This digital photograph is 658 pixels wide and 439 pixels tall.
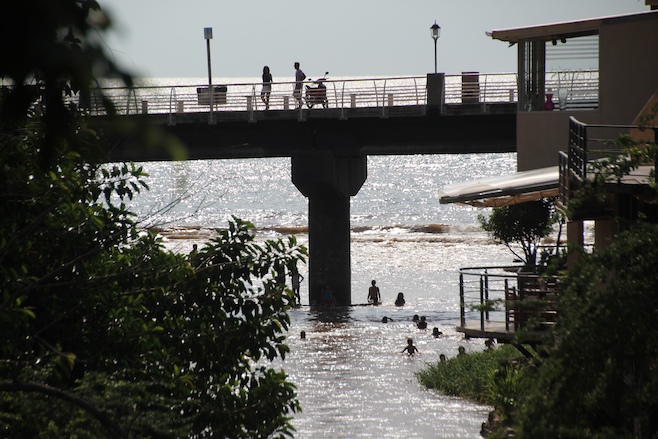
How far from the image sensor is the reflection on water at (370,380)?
1603 cm

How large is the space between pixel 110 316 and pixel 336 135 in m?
27.5

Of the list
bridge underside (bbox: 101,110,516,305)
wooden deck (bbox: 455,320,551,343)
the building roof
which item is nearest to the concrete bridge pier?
bridge underside (bbox: 101,110,516,305)

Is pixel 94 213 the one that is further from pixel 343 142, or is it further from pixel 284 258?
pixel 343 142

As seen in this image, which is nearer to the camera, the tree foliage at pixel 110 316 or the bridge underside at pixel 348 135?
the tree foliage at pixel 110 316

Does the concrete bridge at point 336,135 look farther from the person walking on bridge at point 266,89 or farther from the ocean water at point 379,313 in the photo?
the ocean water at point 379,313

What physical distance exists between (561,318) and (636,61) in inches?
543

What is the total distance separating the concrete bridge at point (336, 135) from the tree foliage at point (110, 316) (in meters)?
25.5

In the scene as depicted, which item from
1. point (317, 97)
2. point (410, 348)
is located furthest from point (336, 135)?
point (410, 348)

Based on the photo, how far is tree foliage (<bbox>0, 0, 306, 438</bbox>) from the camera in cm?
670

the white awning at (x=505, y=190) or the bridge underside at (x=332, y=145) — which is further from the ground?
the bridge underside at (x=332, y=145)

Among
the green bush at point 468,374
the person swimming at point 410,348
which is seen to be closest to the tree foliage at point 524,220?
the person swimming at point 410,348

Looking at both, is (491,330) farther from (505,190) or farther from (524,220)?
(524,220)

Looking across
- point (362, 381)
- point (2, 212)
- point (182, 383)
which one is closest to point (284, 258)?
point (182, 383)

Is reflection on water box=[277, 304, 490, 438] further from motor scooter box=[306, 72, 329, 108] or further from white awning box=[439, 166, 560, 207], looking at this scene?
motor scooter box=[306, 72, 329, 108]
